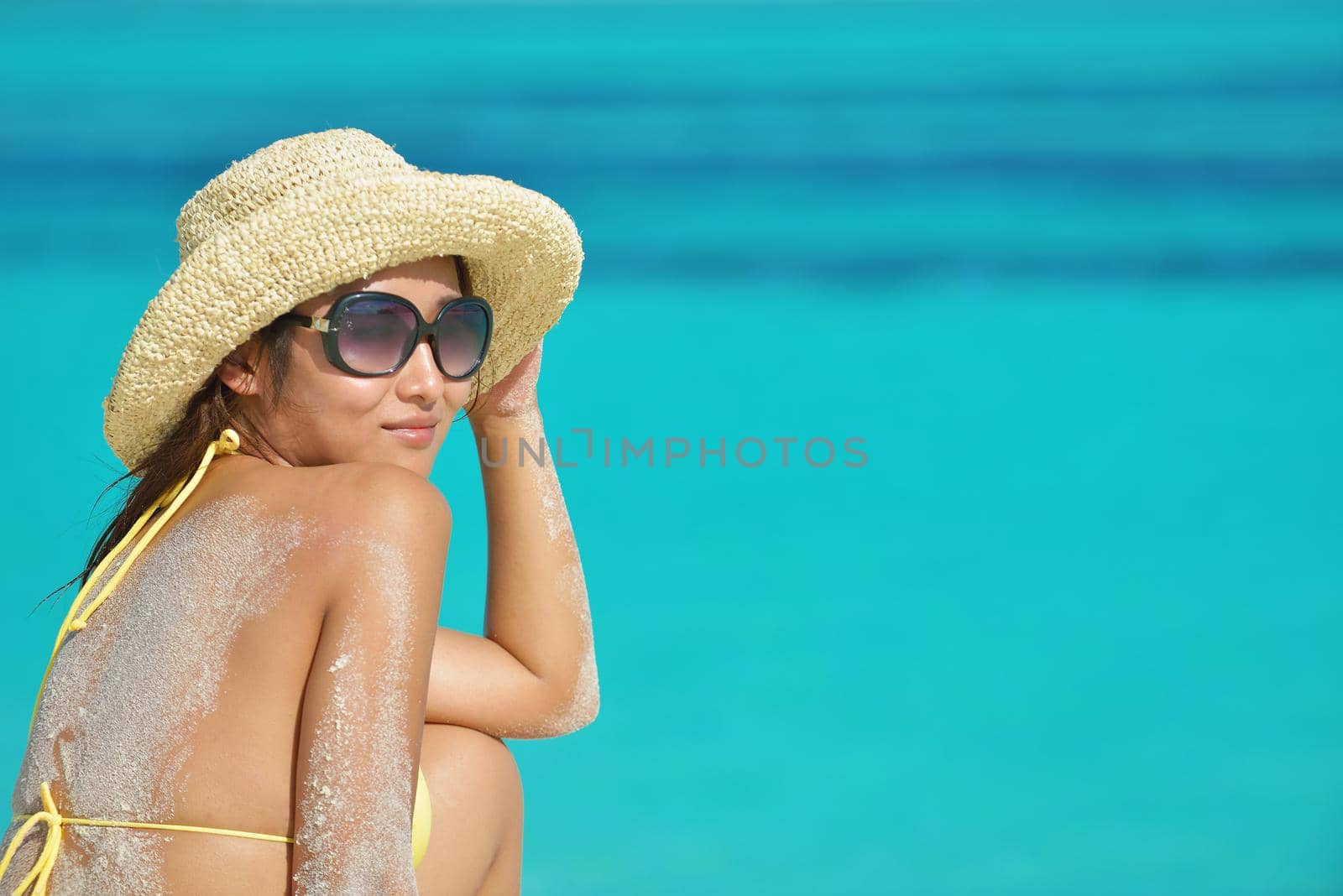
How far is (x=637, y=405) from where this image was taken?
5125mm

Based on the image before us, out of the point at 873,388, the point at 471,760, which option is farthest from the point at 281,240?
the point at 873,388

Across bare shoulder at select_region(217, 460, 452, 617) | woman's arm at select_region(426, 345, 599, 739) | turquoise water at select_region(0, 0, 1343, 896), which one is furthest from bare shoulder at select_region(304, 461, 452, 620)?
turquoise water at select_region(0, 0, 1343, 896)

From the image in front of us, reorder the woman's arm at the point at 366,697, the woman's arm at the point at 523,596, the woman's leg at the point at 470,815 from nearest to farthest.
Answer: the woman's arm at the point at 366,697 < the woman's leg at the point at 470,815 < the woman's arm at the point at 523,596

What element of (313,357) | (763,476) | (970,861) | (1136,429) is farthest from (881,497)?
(313,357)

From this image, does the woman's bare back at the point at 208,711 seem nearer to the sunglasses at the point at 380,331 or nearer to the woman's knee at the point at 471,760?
the sunglasses at the point at 380,331

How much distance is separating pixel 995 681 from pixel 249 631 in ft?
9.82

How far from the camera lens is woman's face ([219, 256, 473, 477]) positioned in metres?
1.54

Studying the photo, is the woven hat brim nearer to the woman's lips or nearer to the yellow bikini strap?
the yellow bikini strap

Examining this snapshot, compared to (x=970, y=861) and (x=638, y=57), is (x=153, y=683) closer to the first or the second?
(x=970, y=861)

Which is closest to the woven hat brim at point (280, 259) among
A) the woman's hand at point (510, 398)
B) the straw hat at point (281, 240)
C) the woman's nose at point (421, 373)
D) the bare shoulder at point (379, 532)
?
the straw hat at point (281, 240)

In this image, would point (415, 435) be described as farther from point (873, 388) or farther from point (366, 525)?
point (873, 388)

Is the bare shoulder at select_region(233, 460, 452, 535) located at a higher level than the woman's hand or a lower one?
lower

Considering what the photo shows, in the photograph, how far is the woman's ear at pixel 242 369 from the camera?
1.56m

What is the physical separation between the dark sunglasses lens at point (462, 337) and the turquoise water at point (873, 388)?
25.5 inches
